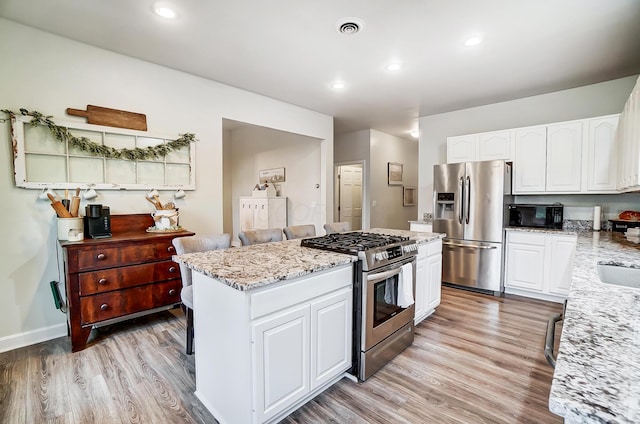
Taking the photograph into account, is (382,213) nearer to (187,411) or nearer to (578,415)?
(187,411)

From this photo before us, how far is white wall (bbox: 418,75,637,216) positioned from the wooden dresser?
13.7ft

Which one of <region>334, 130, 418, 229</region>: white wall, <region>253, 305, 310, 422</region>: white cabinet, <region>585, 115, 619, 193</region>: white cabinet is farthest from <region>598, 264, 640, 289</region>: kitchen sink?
<region>334, 130, 418, 229</region>: white wall

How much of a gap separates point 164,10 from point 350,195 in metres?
5.55

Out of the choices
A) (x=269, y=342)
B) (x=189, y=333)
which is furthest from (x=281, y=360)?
(x=189, y=333)

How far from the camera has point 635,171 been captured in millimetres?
2230

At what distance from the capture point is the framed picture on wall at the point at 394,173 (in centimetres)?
704

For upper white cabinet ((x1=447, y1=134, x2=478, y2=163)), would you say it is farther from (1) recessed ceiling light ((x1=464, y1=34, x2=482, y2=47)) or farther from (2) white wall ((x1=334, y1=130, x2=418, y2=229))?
(2) white wall ((x1=334, y1=130, x2=418, y2=229))

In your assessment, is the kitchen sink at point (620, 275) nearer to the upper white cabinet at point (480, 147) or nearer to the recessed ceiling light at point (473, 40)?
the recessed ceiling light at point (473, 40)

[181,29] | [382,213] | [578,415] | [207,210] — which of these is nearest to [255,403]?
[578,415]

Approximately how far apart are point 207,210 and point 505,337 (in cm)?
352

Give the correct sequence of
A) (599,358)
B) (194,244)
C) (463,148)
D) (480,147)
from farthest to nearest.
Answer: (463,148)
(480,147)
(194,244)
(599,358)

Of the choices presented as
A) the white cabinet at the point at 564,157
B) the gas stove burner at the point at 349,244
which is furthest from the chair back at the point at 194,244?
the white cabinet at the point at 564,157

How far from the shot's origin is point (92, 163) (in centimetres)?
289

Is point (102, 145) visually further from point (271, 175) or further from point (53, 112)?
point (271, 175)
